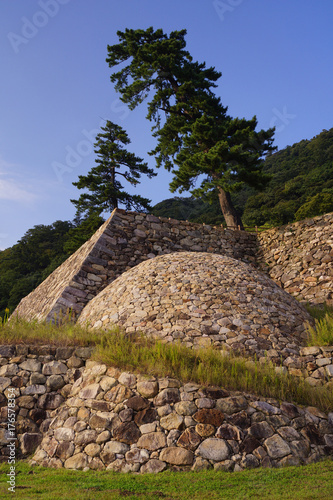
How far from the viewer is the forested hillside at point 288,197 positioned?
1016 inches

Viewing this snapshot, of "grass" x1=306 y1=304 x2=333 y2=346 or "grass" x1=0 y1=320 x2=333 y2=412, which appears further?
"grass" x1=306 y1=304 x2=333 y2=346

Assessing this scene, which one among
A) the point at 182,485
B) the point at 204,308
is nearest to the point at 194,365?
the point at 182,485

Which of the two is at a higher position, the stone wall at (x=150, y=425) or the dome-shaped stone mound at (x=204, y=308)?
the dome-shaped stone mound at (x=204, y=308)

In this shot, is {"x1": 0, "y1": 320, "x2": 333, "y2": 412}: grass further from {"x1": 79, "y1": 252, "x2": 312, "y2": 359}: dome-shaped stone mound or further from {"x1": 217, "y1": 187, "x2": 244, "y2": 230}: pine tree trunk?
{"x1": 217, "y1": 187, "x2": 244, "y2": 230}: pine tree trunk

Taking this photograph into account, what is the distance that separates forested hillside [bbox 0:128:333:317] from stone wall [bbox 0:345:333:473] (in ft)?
58.6

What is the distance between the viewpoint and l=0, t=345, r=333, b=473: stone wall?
159 inches

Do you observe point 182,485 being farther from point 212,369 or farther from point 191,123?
point 191,123

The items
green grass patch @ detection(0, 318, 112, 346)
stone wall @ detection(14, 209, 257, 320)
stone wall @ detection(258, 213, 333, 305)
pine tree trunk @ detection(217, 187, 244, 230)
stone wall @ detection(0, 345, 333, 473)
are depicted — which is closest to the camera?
stone wall @ detection(0, 345, 333, 473)

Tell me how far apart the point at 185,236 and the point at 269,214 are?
16.5 m

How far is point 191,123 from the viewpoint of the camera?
17.5m

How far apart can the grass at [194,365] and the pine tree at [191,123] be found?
31.7 ft

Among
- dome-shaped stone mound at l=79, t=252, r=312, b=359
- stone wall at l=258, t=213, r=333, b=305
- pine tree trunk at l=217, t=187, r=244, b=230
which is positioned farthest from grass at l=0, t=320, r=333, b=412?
pine tree trunk at l=217, t=187, r=244, b=230

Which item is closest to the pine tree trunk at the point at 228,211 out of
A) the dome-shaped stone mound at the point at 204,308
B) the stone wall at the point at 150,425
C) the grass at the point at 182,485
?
the dome-shaped stone mound at the point at 204,308

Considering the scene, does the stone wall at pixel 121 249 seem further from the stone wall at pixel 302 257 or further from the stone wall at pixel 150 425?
the stone wall at pixel 150 425
